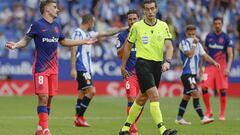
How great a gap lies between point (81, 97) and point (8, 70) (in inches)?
468

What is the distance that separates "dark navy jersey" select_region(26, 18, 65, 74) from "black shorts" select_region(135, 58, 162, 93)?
1679 mm

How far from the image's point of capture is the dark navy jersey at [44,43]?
13.4 meters

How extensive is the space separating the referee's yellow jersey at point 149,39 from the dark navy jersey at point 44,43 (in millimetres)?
1578

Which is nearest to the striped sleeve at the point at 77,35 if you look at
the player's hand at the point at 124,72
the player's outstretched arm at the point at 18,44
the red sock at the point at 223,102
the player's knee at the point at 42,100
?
the player's hand at the point at 124,72

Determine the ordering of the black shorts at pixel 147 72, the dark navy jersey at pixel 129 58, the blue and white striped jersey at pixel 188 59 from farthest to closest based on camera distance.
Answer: the blue and white striped jersey at pixel 188 59 → the dark navy jersey at pixel 129 58 → the black shorts at pixel 147 72

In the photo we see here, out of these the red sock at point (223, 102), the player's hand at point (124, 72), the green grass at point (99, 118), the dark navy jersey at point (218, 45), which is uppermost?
the dark navy jersey at point (218, 45)

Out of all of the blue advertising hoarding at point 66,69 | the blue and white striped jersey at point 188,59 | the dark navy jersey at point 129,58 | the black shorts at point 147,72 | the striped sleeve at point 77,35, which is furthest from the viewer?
the blue advertising hoarding at point 66,69

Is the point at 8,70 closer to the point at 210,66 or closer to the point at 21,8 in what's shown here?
the point at 21,8

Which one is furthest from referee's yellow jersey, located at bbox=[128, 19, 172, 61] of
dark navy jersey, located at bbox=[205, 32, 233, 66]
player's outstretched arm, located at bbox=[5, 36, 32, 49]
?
dark navy jersey, located at bbox=[205, 32, 233, 66]

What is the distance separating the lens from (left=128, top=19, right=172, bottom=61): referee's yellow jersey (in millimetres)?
13086

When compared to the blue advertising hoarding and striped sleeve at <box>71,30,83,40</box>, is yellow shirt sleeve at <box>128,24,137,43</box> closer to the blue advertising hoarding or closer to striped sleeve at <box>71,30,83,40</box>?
striped sleeve at <box>71,30,83,40</box>

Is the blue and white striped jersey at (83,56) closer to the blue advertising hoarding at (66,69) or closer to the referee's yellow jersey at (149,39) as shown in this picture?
the referee's yellow jersey at (149,39)

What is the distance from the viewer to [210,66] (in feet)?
64.4

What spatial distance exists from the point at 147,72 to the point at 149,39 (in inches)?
23.9
